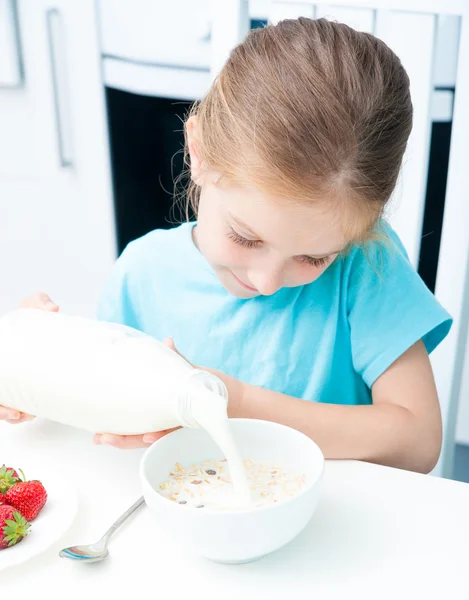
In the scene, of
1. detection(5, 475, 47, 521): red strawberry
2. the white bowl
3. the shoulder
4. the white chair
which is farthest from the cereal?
the white chair

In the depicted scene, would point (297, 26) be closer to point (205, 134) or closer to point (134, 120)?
point (205, 134)

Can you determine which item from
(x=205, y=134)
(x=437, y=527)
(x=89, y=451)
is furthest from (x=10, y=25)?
(x=437, y=527)

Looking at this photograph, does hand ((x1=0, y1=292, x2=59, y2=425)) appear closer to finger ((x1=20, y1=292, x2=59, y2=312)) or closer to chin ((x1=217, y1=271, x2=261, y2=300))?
finger ((x1=20, y1=292, x2=59, y2=312))

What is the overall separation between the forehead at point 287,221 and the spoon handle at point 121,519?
1.01ft

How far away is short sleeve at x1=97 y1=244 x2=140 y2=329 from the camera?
1132 mm

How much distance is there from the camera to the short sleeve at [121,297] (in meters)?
1.13

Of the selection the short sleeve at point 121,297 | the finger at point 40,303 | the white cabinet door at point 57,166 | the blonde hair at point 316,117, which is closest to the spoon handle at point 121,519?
the finger at point 40,303

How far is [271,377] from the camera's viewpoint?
1.03 m

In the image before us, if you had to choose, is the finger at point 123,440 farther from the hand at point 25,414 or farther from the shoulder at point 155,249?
the shoulder at point 155,249

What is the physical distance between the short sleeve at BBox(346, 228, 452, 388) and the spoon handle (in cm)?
39

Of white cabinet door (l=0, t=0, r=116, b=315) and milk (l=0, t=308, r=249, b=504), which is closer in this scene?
milk (l=0, t=308, r=249, b=504)

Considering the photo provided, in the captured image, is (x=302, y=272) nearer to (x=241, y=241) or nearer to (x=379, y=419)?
(x=241, y=241)

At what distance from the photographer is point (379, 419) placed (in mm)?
842

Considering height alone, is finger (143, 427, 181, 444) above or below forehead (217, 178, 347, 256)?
below
